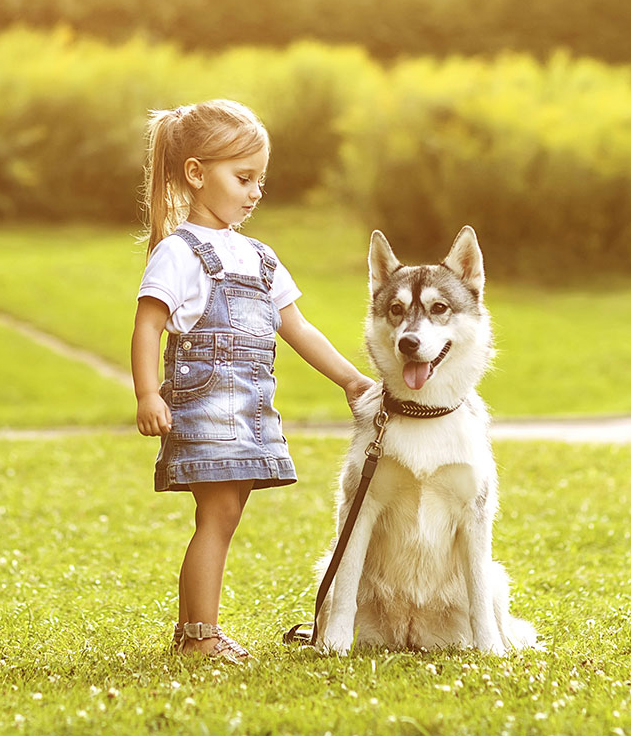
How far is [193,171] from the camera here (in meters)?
4.17

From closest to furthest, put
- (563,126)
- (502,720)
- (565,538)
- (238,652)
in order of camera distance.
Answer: (502,720) → (238,652) → (565,538) → (563,126)

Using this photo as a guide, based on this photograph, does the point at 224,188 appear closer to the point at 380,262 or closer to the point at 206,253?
the point at 206,253

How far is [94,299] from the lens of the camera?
23969 mm

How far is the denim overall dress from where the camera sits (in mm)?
3965

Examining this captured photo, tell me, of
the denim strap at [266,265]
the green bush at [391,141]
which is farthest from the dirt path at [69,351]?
the denim strap at [266,265]

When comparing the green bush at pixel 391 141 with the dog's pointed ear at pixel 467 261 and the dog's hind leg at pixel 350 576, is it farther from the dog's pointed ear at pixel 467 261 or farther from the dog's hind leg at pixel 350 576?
the dog's hind leg at pixel 350 576

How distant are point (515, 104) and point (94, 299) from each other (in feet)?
37.9

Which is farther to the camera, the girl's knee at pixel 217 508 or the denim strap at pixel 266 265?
the denim strap at pixel 266 265

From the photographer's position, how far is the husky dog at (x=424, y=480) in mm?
4000

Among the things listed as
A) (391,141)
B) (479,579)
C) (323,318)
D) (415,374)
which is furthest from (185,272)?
(391,141)

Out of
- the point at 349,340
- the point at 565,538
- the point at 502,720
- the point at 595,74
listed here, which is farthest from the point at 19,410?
the point at 595,74

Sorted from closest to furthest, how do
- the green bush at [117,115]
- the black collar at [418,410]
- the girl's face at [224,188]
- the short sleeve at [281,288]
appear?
the black collar at [418,410] → the girl's face at [224,188] → the short sleeve at [281,288] → the green bush at [117,115]

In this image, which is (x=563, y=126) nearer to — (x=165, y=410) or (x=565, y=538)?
(x=565, y=538)

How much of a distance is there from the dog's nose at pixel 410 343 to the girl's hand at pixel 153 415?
91 cm
